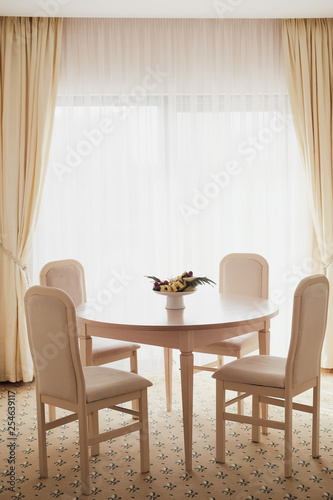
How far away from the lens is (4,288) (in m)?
4.49

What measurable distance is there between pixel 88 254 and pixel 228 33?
83.2 inches

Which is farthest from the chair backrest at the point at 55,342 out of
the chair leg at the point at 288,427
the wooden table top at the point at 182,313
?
the chair leg at the point at 288,427

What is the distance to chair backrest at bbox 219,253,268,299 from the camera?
392 centimetres

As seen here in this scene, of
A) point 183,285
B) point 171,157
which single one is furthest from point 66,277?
point 171,157

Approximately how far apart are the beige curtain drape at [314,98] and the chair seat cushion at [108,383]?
2330mm

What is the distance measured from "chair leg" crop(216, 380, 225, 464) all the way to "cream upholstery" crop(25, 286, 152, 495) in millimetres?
402

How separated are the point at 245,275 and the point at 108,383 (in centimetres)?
150

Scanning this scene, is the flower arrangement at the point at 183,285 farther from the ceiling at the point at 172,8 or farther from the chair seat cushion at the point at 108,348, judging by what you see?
the ceiling at the point at 172,8

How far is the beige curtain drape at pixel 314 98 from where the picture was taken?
14.9ft

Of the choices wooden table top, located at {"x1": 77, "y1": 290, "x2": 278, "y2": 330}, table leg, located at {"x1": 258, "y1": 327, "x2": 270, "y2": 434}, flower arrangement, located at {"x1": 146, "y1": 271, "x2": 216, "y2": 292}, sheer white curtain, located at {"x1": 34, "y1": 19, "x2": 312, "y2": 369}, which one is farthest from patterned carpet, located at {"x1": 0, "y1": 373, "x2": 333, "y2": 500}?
sheer white curtain, located at {"x1": 34, "y1": 19, "x2": 312, "y2": 369}

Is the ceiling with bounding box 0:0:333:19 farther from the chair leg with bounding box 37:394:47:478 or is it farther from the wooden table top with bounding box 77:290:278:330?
the chair leg with bounding box 37:394:47:478

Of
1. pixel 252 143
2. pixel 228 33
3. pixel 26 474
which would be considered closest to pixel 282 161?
pixel 252 143

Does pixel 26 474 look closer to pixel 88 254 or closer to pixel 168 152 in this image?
pixel 88 254

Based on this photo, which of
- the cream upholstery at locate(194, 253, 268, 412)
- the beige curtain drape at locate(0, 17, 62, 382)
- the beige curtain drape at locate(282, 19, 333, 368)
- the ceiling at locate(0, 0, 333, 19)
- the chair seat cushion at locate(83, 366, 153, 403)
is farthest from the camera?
the beige curtain drape at locate(282, 19, 333, 368)
